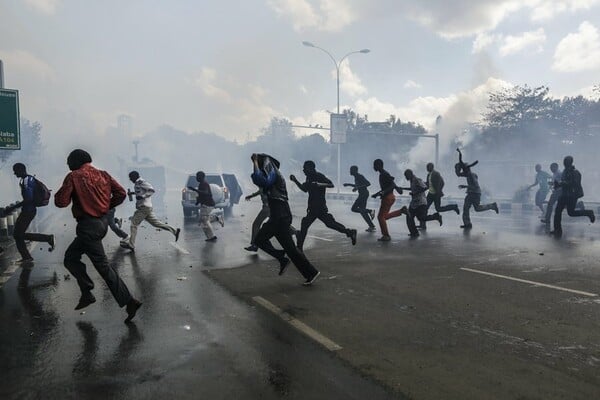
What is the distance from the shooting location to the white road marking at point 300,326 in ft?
13.8

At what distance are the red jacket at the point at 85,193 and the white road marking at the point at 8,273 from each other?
2917 mm

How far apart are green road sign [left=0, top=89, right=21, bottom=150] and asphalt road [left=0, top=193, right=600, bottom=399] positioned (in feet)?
33.9

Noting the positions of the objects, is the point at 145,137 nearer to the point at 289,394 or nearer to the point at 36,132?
the point at 36,132

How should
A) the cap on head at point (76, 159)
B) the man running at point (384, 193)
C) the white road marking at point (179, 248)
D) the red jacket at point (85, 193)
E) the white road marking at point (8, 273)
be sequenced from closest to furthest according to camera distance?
the red jacket at point (85, 193)
the cap on head at point (76, 159)
the white road marking at point (8, 273)
the white road marking at point (179, 248)
the man running at point (384, 193)

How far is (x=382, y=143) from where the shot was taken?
65.7m

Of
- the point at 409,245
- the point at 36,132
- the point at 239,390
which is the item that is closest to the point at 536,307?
the point at 239,390

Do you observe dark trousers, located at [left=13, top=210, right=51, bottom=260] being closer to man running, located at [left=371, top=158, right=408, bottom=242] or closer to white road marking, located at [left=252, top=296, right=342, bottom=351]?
white road marking, located at [left=252, top=296, right=342, bottom=351]

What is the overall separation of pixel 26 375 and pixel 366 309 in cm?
333

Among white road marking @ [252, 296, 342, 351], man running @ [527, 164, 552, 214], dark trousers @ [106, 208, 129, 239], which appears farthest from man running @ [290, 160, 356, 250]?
man running @ [527, 164, 552, 214]

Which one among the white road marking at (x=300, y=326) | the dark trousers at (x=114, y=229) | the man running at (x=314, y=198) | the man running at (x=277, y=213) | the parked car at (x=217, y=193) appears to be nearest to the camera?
the white road marking at (x=300, y=326)

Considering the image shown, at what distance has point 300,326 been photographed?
15.6ft

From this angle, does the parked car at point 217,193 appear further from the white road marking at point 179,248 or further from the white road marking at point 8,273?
the white road marking at point 8,273

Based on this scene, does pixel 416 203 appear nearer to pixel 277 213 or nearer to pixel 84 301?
pixel 277 213

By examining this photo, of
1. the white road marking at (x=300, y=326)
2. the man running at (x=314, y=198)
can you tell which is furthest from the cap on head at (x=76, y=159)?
the man running at (x=314, y=198)
